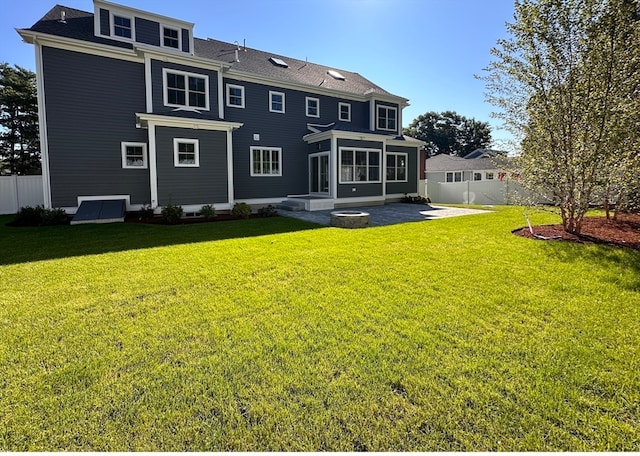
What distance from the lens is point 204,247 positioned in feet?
21.9

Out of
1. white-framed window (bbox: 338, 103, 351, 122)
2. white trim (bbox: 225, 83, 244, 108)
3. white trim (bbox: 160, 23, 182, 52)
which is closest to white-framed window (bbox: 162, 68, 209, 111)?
white trim (bbox: 225, 83, 244, 108)

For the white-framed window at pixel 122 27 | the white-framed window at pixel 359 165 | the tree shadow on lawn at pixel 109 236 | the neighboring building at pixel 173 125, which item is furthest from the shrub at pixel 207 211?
the white-framed window at pixel 122 27

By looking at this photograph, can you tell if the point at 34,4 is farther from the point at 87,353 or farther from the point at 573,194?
the point at 573,194

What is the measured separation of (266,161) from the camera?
15367 mm

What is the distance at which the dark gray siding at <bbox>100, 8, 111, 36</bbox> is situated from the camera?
39.5 feet

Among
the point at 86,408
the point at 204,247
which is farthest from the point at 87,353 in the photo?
the point at 204,247

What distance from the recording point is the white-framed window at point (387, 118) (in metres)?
18.2

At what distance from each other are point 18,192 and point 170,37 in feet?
30.9

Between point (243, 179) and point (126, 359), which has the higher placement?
point (243, 179)

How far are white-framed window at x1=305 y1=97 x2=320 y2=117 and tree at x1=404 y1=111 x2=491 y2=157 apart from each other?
147ft

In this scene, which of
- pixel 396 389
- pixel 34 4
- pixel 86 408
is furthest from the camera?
pixel 34 4

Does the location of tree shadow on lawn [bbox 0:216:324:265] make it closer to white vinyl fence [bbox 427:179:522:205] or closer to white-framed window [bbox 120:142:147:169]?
white-framed window [bbox 120:142:147:169]

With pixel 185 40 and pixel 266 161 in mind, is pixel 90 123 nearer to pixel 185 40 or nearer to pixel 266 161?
pixel 185 40

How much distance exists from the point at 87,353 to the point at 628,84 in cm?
909
